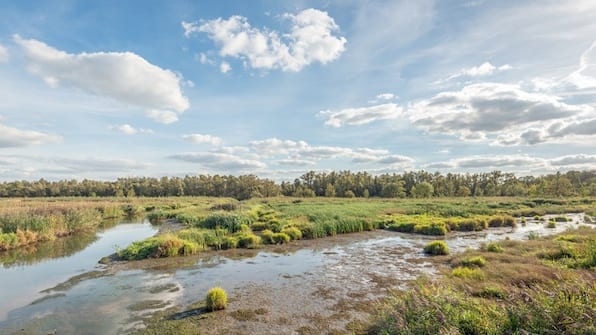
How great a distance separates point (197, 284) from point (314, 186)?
312ft

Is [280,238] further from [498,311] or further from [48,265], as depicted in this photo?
[498,311]

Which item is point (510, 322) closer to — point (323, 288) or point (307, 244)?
point (323, 288)

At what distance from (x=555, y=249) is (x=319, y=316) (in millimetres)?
13834

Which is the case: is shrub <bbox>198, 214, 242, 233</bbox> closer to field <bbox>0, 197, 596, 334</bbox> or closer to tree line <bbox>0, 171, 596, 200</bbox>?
field <bbox>0, 197, 596, 334</bbox>

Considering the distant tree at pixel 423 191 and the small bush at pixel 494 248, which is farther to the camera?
the distant tree at pixel 423 191

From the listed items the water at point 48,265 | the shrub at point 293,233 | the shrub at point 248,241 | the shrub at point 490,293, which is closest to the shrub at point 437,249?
the shrub at point 490,293

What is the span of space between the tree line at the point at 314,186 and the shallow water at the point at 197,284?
72715 mm

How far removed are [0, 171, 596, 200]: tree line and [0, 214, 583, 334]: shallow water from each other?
2863 inches


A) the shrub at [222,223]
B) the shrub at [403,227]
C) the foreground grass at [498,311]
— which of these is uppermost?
the foreground grass at [498,311]

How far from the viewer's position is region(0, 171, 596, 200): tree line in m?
93.9

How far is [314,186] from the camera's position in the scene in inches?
4240

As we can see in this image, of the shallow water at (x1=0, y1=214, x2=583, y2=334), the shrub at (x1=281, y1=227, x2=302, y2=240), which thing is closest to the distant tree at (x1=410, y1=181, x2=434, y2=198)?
the shallow water at (x1=0, y1=214, x2=583, y2=334)

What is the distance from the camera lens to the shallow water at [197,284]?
33.1 ft

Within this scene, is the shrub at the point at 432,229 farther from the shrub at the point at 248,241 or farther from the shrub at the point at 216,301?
the shrub at the point at 216,301
